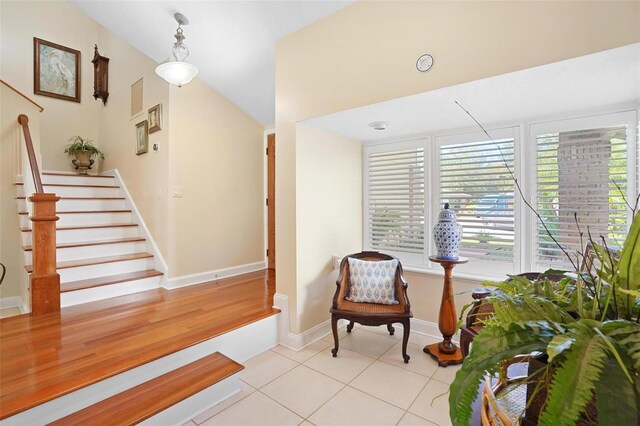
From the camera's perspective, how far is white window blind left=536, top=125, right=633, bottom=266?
6.93ft

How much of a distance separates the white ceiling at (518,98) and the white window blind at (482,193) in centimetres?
25

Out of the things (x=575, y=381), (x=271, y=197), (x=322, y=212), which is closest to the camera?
(x=575, y=381)

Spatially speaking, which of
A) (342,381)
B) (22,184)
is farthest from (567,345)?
(22,184)

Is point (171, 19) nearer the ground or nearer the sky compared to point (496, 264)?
nearer the sky

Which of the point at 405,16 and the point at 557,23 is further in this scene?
the point at 405,16

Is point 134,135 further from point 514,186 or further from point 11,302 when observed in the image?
point 514,186

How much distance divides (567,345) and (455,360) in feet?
7.39

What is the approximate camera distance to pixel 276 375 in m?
2.26

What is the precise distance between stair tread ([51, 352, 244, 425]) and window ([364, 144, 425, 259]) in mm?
1978

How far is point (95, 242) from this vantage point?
3691 mm

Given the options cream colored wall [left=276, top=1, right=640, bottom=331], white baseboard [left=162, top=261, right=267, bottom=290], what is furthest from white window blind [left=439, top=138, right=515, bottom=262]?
white baseboard [left=162, top=261, right=267, bottom=290]

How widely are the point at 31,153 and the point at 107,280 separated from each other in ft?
5.20

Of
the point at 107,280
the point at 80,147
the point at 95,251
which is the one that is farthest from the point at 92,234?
the point at 80,147

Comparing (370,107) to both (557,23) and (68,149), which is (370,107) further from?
(68,149)
